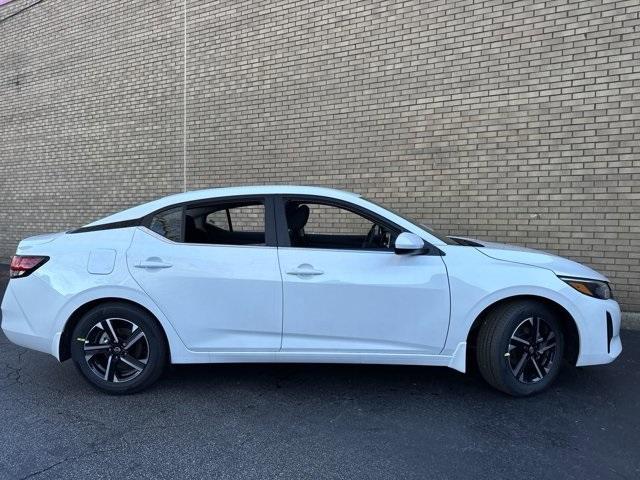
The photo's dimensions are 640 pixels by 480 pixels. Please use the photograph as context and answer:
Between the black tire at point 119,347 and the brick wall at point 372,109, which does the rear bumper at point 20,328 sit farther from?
the brick wall at point 372,109

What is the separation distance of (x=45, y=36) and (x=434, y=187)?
345 inches

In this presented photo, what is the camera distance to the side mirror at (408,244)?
3502mm

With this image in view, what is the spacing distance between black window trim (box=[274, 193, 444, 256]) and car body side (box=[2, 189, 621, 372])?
35mm

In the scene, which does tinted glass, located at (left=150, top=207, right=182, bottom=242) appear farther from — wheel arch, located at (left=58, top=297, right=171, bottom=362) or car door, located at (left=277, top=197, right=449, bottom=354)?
car door, located at (left=277, top=197, right=449, bottom=354)

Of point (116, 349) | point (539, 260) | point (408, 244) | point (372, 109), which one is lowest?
point (116, 349)

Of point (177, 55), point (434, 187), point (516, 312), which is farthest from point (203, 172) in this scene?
point (516, 312)

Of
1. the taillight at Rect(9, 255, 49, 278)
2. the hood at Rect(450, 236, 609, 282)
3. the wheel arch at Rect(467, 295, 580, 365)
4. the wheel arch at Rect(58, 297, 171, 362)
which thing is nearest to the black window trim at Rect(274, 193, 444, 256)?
the hood at Rect(450, 236, 609, 282)

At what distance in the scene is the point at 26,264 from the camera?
12.8 ft

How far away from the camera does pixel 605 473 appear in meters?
2.76

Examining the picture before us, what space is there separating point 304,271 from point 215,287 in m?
0.66

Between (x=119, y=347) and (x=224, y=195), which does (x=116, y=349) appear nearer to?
(x=119, y=347)

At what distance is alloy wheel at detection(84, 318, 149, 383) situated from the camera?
3.78 metres

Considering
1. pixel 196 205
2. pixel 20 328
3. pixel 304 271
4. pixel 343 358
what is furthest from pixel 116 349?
pixel 343 358

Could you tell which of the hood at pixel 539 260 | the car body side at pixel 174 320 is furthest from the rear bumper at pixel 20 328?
the hood at pixel 539 260
